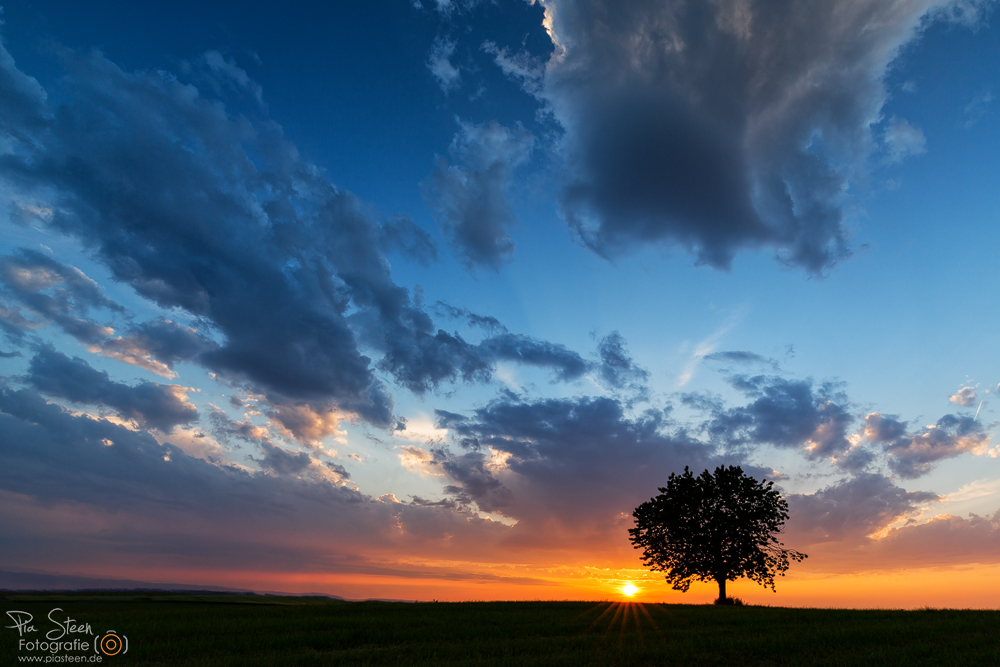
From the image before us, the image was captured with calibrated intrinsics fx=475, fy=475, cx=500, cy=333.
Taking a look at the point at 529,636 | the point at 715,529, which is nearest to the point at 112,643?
the point at 529,636

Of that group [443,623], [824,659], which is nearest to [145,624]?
[443,623]

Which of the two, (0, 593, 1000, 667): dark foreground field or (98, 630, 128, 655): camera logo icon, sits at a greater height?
(0, 593, 1000, 667): dark foreground field

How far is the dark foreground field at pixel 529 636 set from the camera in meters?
18.5

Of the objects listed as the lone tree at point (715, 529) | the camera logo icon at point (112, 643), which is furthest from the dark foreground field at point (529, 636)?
the lone tree at point (715, 529)

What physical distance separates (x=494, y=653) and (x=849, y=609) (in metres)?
29.3

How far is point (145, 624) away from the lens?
25.1 m

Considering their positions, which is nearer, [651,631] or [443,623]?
[651,631]

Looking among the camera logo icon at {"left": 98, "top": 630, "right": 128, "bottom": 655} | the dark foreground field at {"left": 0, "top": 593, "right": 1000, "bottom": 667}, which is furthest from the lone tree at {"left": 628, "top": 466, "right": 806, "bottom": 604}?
the camera logo icon at {"left": 98, "top": 630, "right": 128, "bottom": 655}

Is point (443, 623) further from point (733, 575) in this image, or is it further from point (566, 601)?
point (733, 575)

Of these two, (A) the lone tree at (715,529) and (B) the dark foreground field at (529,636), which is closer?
(B) the dark foreground field at (529,636)

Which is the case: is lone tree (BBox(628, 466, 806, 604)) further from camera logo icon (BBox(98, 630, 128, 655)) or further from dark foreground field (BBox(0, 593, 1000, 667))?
camera logo icon (BBox(98, 630, 128, 655))

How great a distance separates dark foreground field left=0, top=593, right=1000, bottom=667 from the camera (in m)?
18.5

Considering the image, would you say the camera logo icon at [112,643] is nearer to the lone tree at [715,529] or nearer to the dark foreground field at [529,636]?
the dark foreground field at [529,636]

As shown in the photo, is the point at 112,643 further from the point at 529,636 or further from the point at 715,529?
the point at 715,529
